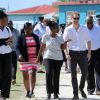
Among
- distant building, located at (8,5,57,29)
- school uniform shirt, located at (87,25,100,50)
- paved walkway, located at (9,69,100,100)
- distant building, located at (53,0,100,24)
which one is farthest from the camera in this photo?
distant building, located at (8,5,57,29)

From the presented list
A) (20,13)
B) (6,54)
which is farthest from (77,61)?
(20,13)

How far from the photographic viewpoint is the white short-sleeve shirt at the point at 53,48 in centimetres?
1224

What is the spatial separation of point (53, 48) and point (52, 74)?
60 cm

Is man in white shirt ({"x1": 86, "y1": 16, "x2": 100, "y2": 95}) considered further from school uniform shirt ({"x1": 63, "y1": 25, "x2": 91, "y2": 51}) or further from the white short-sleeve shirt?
the white short-sleeve shirt

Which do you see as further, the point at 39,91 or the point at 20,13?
the point at 20,13

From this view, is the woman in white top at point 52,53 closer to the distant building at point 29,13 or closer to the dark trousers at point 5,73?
the dark trousers at point 5,73

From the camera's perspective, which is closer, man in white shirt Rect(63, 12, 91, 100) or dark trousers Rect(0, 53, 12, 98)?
dark trousers Rect(0, 53, 12, 98)

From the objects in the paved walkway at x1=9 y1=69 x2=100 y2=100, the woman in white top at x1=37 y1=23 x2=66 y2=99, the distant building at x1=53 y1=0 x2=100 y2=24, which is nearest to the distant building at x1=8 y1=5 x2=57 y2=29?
the distant building at x1=53 y1=0 x2=100 y2=24

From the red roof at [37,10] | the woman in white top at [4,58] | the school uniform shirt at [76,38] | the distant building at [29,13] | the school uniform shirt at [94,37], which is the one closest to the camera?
the woman in white top at [4,58]

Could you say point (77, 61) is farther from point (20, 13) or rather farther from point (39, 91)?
point (20, 13)

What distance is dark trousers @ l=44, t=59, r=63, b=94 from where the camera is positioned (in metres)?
12.2

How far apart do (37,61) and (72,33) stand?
3.44 feet

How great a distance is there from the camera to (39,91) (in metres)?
14.2

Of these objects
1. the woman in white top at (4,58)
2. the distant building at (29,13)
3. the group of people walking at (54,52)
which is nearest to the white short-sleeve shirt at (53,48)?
the group of people walking at (54,52)
